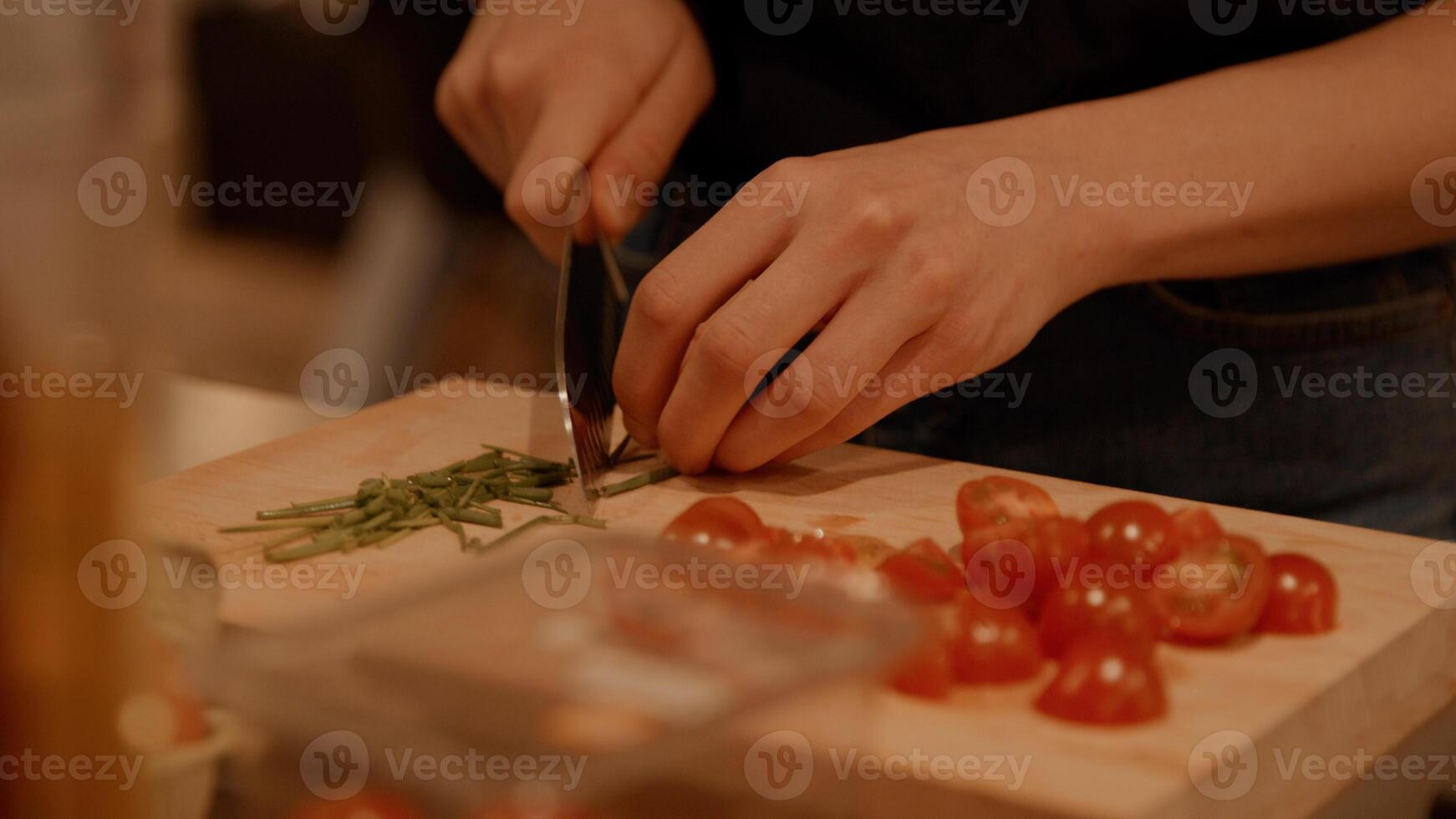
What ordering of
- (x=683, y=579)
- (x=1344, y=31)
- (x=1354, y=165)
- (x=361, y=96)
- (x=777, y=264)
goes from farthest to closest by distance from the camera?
1. (x=361, y=96)
2. (x=1344, y=31)
3. (x=1354, y=165)
4. (x=777, y=264)
5. (x=683, y=579)

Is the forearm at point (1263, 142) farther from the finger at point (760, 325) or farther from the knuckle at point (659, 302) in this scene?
the knuckle at point (659, 302)

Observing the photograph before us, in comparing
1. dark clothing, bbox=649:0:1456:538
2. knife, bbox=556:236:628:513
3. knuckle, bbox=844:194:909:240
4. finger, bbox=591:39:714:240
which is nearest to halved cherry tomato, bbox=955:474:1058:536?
knuckle, bbox=844:194:909:240

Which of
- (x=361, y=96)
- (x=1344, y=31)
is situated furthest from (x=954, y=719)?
(x=361, y=96)

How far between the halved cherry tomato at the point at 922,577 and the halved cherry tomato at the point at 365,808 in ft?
1.60

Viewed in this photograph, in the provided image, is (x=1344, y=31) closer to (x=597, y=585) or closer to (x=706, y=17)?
(x=706, y=17)

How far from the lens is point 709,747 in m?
0.55

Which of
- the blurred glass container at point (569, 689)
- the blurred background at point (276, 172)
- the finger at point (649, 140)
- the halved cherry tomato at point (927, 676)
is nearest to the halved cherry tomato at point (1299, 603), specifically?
the halved cherry tomato at point (927, 676)

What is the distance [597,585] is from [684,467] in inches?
27.5

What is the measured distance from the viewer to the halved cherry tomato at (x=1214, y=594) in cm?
96

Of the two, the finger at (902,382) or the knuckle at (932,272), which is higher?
the knuckle at (932,272)

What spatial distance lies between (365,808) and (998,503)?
0.65 m

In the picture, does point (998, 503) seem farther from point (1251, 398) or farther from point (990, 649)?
point (1251, 398)

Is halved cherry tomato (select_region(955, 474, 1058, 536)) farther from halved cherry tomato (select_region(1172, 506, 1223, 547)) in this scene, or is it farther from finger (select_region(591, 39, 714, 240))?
finger (select_region(591, 39, 714, 240))

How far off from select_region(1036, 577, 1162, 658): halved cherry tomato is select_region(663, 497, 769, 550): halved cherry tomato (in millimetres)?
232
